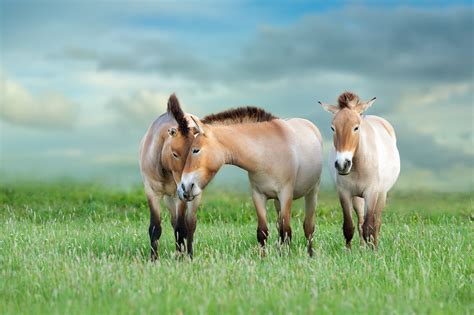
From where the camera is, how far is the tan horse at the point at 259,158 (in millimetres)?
10680

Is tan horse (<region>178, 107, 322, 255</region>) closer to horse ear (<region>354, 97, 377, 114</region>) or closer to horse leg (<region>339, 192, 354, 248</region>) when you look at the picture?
horse leg (<region>339, 192, 354, 248</region>)

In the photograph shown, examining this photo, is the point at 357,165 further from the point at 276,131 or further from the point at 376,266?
the point at 376,266

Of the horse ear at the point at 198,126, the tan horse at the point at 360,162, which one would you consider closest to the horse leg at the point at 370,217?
the tan horse at the point at 360,162

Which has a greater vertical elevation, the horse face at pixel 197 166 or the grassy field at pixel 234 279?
the horse face at pixel 197 166

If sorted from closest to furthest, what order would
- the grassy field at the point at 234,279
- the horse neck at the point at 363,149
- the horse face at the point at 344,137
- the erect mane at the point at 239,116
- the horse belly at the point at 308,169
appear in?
1. the grassy field at the point at 234,279
2. the horse face at the point at 344,137
3. the erect mane at the point at 239,116
4. the horse neck at the point at 363,149
5. the horse belly at the point at 308,169

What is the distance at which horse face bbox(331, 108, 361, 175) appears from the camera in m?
10.8

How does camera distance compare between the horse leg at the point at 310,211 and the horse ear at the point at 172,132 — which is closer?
Answer: the horse ear at the point at 172,132

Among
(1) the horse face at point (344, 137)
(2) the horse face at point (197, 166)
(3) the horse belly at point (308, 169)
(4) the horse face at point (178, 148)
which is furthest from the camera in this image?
(3) the horse belly at point (308, 169)

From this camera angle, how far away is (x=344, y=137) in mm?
10914

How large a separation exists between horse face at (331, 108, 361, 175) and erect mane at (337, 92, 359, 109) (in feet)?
0.42

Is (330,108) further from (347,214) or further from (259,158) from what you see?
(347,214)

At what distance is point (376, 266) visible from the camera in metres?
9.84

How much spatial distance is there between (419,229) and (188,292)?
8.06 metres

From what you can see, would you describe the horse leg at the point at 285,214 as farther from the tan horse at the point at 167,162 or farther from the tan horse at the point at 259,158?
the tan horse at the point at 167,162
